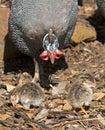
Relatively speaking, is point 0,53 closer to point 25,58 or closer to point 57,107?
point 25,58

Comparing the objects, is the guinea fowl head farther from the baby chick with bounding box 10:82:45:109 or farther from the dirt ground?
the dirt ground

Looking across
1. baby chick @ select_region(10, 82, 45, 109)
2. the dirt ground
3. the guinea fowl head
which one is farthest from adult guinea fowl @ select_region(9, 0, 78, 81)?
the dirt ground

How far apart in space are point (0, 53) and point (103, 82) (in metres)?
1.13

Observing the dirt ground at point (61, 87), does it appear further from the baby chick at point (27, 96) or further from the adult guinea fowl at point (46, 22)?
the adult guinea fowl at point (46, 22)

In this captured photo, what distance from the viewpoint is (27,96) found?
395 centimetres

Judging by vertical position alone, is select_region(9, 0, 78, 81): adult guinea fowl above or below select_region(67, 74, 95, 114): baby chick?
above

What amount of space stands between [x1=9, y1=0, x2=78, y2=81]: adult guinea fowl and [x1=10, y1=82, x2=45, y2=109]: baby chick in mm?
279

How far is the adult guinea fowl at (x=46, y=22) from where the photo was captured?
12.8 feet

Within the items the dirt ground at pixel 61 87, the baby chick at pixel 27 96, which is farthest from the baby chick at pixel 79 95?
the baby chick at pixel 27 96

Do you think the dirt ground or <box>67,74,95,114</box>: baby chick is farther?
<box>67,74,95,114</box>: baby chick

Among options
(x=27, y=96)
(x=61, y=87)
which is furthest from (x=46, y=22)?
(x=61, y=87)

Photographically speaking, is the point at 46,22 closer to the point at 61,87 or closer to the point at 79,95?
the point at 79,95

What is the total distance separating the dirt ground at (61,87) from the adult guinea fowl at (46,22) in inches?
17.0

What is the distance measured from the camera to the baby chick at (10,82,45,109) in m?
3.95
